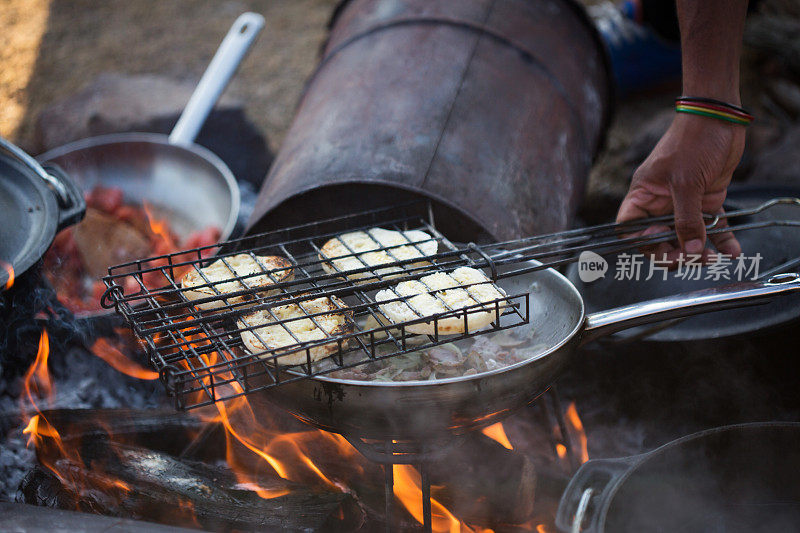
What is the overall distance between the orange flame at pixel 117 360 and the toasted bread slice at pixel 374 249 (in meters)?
1.04

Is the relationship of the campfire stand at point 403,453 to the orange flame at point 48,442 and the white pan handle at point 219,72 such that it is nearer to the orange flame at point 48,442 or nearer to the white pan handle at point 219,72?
the orange flame at point 48,442

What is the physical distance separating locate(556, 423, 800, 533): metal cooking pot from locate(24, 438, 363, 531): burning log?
85 cm

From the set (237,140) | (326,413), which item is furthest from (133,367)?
(237,140)

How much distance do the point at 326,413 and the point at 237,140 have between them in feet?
13.0

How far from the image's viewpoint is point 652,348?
3289 millimetres

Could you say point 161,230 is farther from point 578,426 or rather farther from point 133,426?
point 578,426

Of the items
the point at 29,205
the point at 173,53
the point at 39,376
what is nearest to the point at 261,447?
the point at 39,376

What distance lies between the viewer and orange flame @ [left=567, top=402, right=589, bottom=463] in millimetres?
3076

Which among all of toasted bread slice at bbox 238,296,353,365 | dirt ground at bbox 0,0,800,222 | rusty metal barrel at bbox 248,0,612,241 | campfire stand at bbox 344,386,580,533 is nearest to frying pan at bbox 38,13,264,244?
rusty metal barrel at bbox 248,0,612,241

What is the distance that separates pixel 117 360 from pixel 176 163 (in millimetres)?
1575

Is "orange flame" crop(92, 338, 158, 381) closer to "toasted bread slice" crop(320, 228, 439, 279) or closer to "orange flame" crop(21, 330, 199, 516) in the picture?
"orange flame" crop(21, 330, 199, 516)

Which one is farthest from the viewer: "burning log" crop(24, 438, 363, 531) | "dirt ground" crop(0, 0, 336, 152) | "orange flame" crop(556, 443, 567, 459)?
"dirt ground" crop(0, 0, 336, 152)

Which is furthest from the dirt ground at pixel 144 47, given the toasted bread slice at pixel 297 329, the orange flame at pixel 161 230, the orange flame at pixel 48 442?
the toasted bread slice at pixel 297 329

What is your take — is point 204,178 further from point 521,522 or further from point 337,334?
point 521,522
